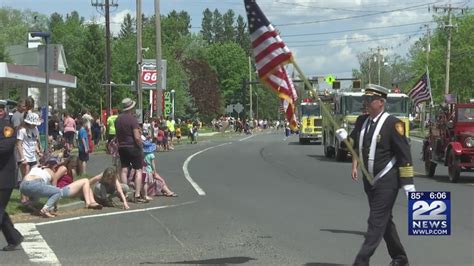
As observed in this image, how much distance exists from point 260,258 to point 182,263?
94cm

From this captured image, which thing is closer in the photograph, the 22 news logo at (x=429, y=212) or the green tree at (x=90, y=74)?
the 22 news logo at (x=429, y=212)

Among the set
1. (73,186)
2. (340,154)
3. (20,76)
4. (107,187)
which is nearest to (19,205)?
(73,186)

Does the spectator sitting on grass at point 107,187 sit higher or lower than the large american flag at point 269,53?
lower

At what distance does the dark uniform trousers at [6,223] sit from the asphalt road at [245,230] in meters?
0.22

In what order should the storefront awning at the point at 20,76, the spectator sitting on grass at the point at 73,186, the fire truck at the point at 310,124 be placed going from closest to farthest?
the spectator sitting on grass at the point at 73,186, the storefront awning at the point at 20,76, the fire truck at the point at 310,124

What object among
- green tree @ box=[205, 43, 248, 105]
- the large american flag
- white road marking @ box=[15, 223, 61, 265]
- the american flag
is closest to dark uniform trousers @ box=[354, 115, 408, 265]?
the large american flag

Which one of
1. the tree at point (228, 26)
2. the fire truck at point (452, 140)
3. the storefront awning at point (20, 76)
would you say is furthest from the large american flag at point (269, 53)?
the tree at point (228, 26)

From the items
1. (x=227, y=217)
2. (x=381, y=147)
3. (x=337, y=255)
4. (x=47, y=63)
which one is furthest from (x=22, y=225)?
(x=381, y=147)

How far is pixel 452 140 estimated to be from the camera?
59.6 ft

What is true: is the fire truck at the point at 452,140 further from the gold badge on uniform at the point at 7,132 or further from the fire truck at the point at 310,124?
the fire truck at the point at 310,124

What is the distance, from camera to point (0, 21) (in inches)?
3986

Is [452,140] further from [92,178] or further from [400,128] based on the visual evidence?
[400,128]

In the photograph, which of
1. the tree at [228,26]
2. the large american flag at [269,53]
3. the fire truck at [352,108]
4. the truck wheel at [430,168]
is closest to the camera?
the large american flag at [269,53]

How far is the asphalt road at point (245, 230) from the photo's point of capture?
8.36 metres
